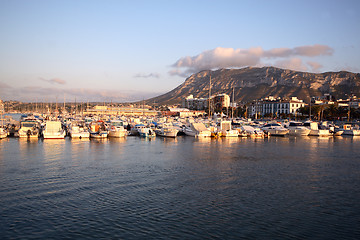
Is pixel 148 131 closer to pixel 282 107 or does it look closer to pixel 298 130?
pixel 298 130

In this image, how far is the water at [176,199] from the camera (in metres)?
15.4

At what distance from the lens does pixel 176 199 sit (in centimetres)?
2038

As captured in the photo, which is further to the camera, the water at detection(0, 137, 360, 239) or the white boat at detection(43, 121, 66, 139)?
the white boat at detection(43, 121, 66, 139)

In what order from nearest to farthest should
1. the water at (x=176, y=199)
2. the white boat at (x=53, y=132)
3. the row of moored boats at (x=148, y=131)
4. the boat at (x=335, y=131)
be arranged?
the water at (x=176, y=199) → the white boat at (x=53, y=132) → the row of moored boats at (x=148, y=131) → the boat at (x=335, y=131)

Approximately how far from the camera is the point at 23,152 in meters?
40.7

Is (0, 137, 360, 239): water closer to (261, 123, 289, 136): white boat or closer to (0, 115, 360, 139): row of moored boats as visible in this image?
(0, 115, 360, 139): row of moored boats

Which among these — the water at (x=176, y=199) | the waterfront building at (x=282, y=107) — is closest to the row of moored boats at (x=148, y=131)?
the water at (x=176, y=199)

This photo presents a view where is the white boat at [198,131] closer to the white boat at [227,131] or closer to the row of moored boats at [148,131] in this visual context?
the row of moored boats at [148,131]

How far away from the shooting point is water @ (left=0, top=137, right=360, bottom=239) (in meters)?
15.4

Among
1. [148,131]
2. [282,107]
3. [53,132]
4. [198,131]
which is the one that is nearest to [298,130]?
[198,131]

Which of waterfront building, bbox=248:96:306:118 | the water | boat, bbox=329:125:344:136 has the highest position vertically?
waterfront building, bbox=248:96:306:118

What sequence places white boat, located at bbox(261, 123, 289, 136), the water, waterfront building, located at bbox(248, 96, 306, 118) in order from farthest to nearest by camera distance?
waterfront building, located at bbox(248, 96, 306, 118)
white boat, located at bbox(261, 123, 289, 136)
the water

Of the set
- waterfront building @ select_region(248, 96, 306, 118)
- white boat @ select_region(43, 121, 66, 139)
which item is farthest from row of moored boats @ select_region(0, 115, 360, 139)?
waterfront building @ select_region(248, 96, 306, 118)

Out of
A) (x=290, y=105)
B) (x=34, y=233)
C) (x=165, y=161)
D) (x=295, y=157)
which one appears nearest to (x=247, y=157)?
(x=295, y=157)
